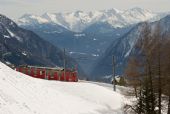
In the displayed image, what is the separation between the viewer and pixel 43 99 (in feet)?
126

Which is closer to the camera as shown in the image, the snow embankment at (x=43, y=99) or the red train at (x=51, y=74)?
the snow embankment at (x=43, y=99)

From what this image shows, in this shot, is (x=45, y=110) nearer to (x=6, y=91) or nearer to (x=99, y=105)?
(x=6, y=91)

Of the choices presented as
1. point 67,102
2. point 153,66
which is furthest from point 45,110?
point 153,66

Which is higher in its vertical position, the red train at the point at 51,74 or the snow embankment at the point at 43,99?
the red train at the point at 51,74

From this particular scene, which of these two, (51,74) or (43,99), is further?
(51,74)

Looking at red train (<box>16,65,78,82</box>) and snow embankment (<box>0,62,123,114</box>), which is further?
red train (<box>16,65,78,82</box>)

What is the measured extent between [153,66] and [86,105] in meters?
8.92

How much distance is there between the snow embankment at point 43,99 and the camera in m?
31.7

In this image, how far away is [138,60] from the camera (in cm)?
4203

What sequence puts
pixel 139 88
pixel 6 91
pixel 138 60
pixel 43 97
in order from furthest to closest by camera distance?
1. pixel 139 88
2. pixel 138 60
3. pixel 43 97
4. pixel 6 91

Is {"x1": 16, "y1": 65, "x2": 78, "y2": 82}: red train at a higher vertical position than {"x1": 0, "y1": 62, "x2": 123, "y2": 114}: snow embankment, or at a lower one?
higher

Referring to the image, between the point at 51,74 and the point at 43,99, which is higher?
the point at 51,74

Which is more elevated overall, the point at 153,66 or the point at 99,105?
the point at 153,66

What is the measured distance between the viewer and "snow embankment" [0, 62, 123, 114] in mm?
31656
